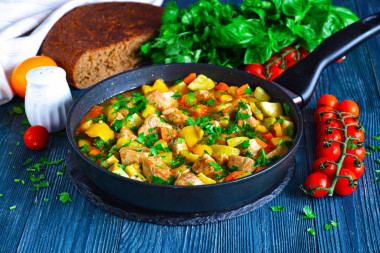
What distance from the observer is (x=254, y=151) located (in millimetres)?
3236

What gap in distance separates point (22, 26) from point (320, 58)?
2896 mm

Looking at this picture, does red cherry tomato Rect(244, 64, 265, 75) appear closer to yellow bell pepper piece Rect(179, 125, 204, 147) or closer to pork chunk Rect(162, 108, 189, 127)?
pork chunk Rect(162, 108, 189, 127)

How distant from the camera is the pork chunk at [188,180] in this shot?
2.86 meters

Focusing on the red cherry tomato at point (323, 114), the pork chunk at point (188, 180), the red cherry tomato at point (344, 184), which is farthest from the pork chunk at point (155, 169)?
the red cherry tomato at point (323, 114)

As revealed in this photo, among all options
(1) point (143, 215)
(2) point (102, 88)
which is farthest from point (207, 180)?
(2) point (102, 88)

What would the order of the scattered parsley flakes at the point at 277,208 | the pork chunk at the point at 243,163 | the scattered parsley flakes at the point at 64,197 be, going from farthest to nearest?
the scattered parsley flakes at the point at 64,197 < the scattered parsley flakes at the point at 277,208 < the pork chunk at the point at 243,163

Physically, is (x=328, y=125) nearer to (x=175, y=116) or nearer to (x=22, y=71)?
(x=175, y=116)

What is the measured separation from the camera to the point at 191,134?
11.0 ft

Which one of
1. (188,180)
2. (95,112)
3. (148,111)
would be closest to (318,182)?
(188,180)

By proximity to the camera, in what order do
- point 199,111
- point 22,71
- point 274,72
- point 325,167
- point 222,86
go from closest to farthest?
1. point 325,167
2. point 199,111
3. point 222,86
4. point 22,71
5. point 274,72

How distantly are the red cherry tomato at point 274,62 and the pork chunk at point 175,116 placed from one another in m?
1.41

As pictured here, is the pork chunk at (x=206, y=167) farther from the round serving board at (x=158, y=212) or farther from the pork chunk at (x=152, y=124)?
the pork chunk at (x=152, y=124)

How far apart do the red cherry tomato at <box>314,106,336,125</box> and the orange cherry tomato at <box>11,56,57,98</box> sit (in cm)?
239

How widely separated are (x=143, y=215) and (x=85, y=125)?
871mm
